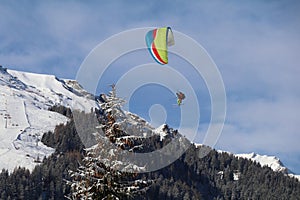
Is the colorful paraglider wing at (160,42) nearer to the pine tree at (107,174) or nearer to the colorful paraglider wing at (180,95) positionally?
the colorful paraglider wing at (180,95)

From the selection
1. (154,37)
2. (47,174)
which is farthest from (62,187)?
(154,37)

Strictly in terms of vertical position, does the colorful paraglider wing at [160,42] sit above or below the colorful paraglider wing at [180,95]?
above

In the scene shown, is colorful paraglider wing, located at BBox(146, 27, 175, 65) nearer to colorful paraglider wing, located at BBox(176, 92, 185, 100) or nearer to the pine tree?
colorful paraglider wing, located at BBox(176, 92, 185, 100)

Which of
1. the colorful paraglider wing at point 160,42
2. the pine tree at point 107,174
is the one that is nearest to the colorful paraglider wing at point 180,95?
the colorful paraglider wing at point 160,42

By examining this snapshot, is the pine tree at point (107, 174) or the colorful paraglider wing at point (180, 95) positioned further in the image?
the colorful paraglider wing at point (180, 95)

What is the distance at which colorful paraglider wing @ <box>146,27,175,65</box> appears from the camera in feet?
157

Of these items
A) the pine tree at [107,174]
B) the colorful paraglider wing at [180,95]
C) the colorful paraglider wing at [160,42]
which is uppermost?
the colorful paraglider wing at [160,42]

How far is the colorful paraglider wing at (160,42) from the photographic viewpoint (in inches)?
1885

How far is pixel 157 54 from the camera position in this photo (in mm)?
48281

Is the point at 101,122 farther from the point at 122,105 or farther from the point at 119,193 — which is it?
the point at 119,193

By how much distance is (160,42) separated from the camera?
48.6 metres

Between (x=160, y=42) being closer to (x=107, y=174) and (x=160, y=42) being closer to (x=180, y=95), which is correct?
(x=180, y=95)

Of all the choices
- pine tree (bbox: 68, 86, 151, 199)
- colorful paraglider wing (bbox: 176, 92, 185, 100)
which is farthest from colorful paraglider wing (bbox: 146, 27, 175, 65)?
pine tree (bbox: 68, 86, 151, 199)

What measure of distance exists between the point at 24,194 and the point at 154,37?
126m
